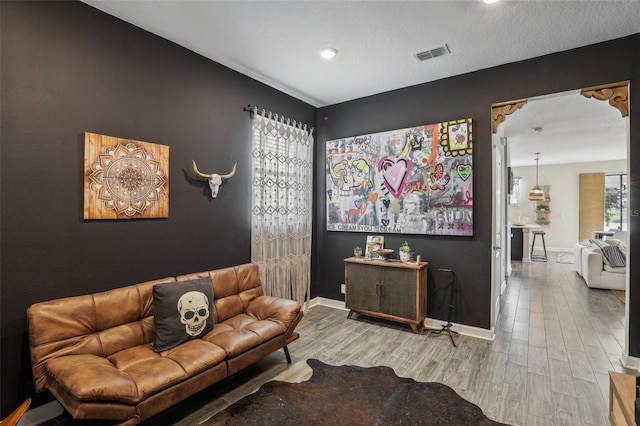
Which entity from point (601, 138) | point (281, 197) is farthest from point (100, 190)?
point (601, 138)

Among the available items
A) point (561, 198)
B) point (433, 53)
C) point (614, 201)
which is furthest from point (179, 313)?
point (614, 201)

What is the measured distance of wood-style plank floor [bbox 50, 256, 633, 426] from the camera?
2.29 metres

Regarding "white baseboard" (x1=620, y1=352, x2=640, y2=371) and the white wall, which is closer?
"white baseboard" (x1=620, y1=352, x2=640, y2=371)

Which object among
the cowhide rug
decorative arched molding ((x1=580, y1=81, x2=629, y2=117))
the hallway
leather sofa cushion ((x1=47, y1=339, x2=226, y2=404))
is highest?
decorative arched molding ((x1=580, y1=81, x2=629, y2=117))

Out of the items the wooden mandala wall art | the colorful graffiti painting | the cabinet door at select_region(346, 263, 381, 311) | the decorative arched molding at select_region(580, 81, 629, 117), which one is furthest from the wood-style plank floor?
the decorative arched molding at select_region(580, 81, 629, 117)

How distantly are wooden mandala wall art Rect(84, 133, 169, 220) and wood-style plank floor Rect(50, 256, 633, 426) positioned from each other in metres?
1.50

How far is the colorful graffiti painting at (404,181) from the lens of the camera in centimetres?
362

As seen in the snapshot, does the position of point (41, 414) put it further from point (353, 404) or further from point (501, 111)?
point (501, 111)

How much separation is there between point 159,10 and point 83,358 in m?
2.55

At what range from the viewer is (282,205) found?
13.3 feet

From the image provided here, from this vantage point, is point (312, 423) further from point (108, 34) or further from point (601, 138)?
point (601, 138)

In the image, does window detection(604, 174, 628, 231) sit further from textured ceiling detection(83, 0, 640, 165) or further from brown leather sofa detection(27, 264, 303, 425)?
brown leather sofa detection(27, 264, 303, 425)

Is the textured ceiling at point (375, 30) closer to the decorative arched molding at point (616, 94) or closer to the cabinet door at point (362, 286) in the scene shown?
the decorative arched molding at point (616, 94)

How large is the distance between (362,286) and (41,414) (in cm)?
307
